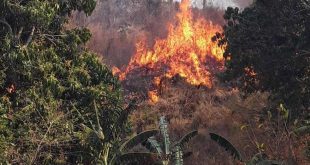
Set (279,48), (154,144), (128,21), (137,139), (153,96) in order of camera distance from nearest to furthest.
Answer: (154,144) < (137,139) < (279,48) < (153,96) < (128,21)

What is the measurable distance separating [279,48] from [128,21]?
44.6 metres

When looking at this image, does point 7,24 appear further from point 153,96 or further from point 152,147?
point 153,96

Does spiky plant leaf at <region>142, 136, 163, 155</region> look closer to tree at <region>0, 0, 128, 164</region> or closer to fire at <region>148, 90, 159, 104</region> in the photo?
tree at <region>0, 0, 128, 164</region>

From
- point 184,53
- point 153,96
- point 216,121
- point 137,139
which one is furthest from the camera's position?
point 184,53

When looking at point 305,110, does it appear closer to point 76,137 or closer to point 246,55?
point 246,55

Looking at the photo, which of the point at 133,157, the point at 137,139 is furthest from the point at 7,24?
the point at 133,157

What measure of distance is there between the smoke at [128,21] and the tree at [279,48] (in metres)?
27.5

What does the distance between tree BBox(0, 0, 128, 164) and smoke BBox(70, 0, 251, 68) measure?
29.4 metres

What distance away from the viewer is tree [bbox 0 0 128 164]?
16.5m

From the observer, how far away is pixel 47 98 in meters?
17.0

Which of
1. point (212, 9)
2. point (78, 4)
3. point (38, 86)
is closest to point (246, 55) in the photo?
point (78, 4)

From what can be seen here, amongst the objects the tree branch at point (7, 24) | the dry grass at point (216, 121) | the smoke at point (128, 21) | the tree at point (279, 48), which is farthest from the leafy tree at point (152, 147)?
the smoke at point (128, 21)

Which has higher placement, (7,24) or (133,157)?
(7,24)

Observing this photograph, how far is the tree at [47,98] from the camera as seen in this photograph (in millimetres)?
16516
